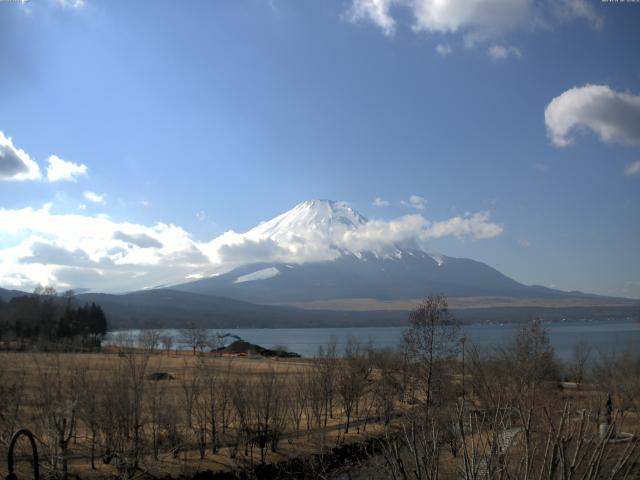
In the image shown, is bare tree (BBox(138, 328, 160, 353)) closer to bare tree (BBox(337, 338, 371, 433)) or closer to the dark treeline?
bare tree (BBox(337, 338, 371, 433))

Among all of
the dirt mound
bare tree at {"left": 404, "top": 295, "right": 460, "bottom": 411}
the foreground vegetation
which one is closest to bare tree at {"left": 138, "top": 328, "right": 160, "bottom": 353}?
the foreground vegetation

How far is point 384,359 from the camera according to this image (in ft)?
128

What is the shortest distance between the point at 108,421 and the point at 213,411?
4012 millimetres

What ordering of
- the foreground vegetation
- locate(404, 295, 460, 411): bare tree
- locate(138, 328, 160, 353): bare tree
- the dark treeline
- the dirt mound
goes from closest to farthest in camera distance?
the foreground vegetation
locate(138, 328, 160, 353): bare tree
locate(404, 295, 460, 411): bare tree
the dirt mound
the dark treeline

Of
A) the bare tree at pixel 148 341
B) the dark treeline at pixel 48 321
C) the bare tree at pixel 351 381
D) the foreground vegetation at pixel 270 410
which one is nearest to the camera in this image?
the foreground vegetation at pixel 270 410

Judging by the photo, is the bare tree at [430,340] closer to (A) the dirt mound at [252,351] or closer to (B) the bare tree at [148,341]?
(B) the bare tree at [148,341]

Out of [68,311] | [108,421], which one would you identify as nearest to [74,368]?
[108,421]

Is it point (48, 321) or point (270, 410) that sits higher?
point (48, 321)

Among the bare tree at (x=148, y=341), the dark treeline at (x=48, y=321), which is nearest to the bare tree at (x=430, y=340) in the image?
the bare tree at (x=148, y=341)

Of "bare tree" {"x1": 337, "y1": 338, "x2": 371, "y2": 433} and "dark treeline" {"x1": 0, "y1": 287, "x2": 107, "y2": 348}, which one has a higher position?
"dark treeline" {"x1": 0, "y1": 287, "x2": 107, "y2": 348}

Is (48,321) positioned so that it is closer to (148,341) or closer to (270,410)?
(148,341)

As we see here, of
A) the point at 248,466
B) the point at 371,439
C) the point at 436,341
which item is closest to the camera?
the point at 248,466

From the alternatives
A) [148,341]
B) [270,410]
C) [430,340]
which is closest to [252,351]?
[148,341]

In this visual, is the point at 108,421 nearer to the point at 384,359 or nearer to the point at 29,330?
the point at 384,359
